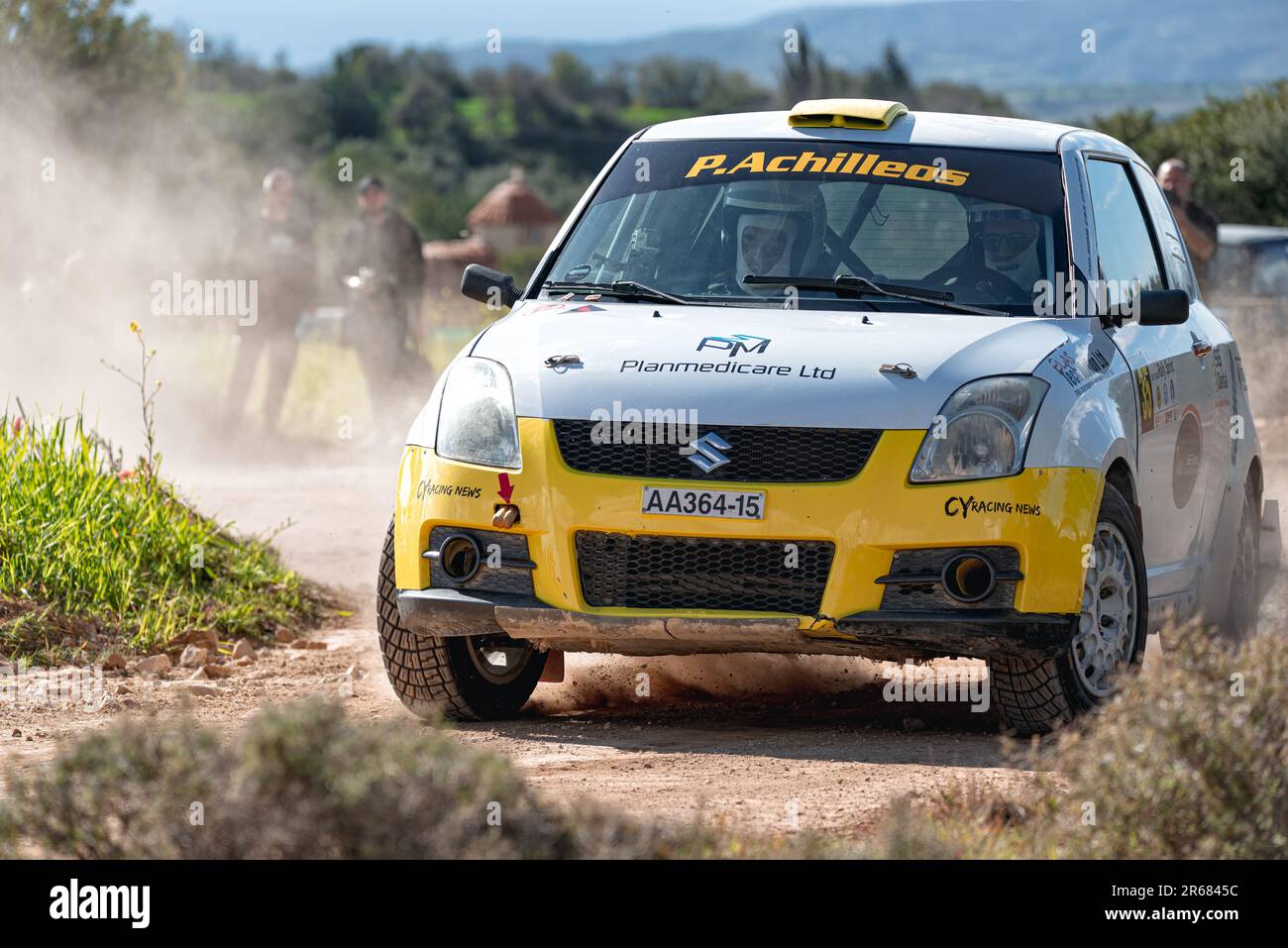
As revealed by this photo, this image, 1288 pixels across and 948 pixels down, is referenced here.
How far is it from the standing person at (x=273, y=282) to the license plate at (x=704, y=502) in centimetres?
1191

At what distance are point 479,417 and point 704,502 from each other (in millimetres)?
795

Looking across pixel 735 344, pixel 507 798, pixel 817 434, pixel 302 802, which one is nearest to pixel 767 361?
pixel 735 344

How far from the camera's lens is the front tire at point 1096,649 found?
20.2ft

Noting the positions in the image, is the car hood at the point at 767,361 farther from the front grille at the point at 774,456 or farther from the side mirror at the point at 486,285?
the side mirror at the point at 486,285

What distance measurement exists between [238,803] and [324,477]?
1130 cm


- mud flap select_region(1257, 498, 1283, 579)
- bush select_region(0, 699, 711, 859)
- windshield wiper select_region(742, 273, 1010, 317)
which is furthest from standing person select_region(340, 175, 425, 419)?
bush select_region(0, 699, 711, 859)

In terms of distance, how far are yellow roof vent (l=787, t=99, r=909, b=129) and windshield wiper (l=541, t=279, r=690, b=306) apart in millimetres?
964

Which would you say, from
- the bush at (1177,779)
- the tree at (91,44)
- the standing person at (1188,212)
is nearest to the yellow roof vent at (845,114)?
the bush at (1177,779)

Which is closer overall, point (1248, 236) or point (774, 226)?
point (774, 226)

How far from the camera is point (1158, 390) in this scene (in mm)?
7055

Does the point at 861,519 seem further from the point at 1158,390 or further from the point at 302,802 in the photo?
the point at 302,802

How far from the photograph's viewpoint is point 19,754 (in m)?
6.37

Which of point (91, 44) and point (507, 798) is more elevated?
point (91, 44)
